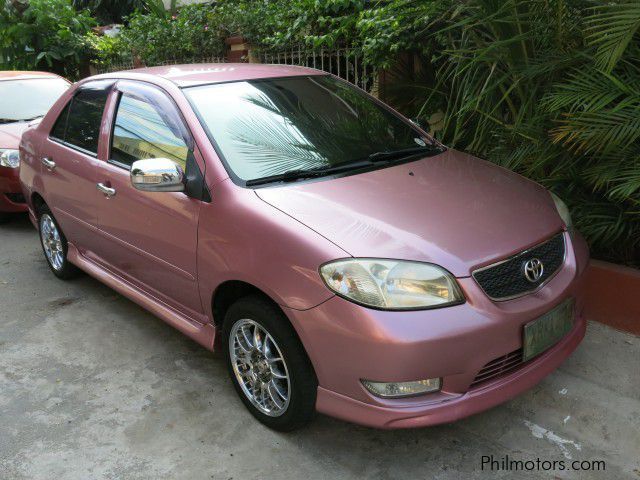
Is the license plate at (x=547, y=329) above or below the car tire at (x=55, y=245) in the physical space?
above

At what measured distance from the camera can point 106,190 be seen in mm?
3748

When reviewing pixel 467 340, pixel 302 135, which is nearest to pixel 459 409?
pixel 467 340

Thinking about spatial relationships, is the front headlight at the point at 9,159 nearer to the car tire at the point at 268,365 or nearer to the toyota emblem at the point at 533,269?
the car tire at the point at 268,365

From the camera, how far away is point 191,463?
281 centimetres

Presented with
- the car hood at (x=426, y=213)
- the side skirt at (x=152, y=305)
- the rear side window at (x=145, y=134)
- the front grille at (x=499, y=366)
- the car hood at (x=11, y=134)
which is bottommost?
the side skirt at (x=152, y=305)

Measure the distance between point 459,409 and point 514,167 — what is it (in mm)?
2185

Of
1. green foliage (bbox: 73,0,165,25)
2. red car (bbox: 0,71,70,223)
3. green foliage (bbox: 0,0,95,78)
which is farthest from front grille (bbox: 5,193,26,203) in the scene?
green foliage (bbox: 73,0,165,25)

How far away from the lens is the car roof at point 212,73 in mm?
3600

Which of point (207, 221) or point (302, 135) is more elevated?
point (302, 135)

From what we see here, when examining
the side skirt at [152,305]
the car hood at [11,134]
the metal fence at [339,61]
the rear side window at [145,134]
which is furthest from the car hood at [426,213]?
the car hood at [11,134]

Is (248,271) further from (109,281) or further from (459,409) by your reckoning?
(109,281)

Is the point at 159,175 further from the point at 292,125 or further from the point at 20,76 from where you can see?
the point at 20,76
